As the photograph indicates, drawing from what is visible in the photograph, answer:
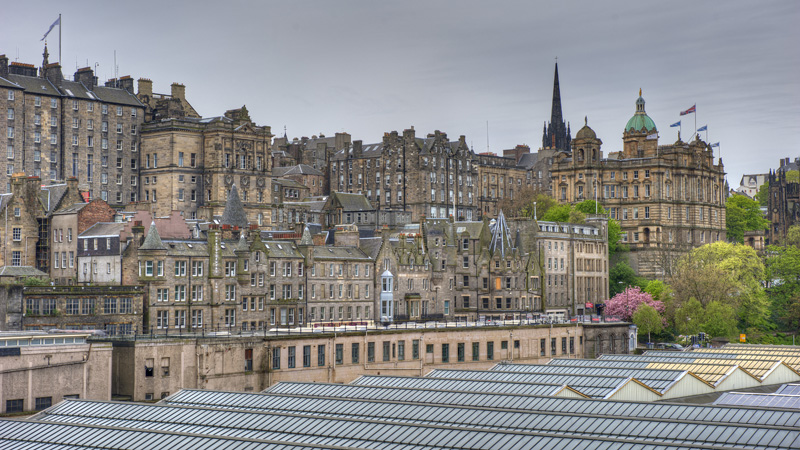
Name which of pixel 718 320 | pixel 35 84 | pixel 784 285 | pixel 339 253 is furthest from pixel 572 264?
pixel 35 84

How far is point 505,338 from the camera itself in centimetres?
11838

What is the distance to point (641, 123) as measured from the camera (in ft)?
630

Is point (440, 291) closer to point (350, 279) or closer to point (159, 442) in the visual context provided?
point (350, 279)

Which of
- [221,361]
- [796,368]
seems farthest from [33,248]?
[796,368]

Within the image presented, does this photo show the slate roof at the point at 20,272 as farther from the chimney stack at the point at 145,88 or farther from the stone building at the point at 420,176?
the stone building at the point at 420,176

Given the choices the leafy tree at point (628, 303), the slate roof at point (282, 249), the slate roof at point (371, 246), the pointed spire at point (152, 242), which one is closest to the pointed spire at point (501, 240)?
the leafy tree at point (628, 303)

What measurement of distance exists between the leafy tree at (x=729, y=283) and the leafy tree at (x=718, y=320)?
125 inches

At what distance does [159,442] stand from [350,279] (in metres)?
67.3

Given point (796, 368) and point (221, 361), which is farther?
point (796, 368)

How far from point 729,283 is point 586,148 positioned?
53020 mm

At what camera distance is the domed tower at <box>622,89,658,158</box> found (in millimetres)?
188875

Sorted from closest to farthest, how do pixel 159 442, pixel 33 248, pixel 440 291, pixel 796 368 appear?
pixel 159 442
pixel 796 368
pixel 33 248
pixel 440 291

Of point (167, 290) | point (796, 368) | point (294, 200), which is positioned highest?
point (294, 200)

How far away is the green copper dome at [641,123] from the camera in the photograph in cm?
19125
